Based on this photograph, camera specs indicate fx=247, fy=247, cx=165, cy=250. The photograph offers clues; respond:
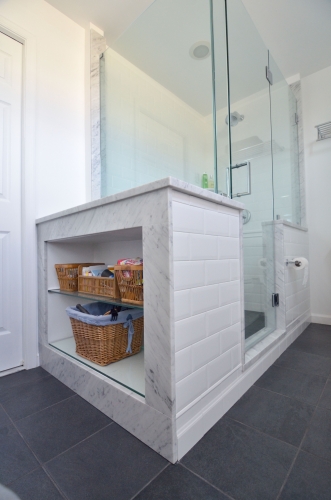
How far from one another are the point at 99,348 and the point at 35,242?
0.75 meters

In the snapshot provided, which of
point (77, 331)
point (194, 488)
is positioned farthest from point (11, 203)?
point (194, 488)

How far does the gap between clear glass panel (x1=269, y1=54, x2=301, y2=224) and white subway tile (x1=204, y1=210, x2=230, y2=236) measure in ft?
3.16

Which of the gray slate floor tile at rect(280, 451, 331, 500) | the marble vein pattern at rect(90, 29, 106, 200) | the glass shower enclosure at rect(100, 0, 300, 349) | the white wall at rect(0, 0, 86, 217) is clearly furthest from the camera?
the marble vein pattern at rect(90, 29, 106, 200)

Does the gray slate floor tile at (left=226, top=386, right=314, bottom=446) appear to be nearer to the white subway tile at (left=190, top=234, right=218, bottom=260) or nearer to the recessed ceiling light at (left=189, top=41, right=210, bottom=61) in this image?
the white subway tile at (left=190, top=234, right=218, bottom=260)

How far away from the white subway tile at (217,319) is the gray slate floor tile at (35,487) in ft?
2.03

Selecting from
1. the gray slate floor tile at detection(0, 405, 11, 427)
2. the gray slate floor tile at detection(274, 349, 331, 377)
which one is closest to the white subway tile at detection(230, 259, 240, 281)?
the gray slate floor tile at detection(274, 349, 331, 377)

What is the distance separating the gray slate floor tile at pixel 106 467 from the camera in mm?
647

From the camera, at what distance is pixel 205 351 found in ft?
2.90

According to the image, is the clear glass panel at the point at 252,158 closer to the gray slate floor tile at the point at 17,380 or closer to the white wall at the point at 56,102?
the white wall at the point at 56,102

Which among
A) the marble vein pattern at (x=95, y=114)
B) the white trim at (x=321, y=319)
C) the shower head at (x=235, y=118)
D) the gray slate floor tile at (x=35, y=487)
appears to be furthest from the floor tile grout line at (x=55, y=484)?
the white trim at (x=321, y=319)

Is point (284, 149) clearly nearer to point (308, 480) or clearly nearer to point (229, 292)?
point (229, 292)

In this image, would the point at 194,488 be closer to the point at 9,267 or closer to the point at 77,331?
the point at 77,331

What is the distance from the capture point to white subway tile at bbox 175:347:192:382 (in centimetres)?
76

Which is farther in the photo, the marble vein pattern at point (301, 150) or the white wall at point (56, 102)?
the marble vein pattern at point (301, 150)
